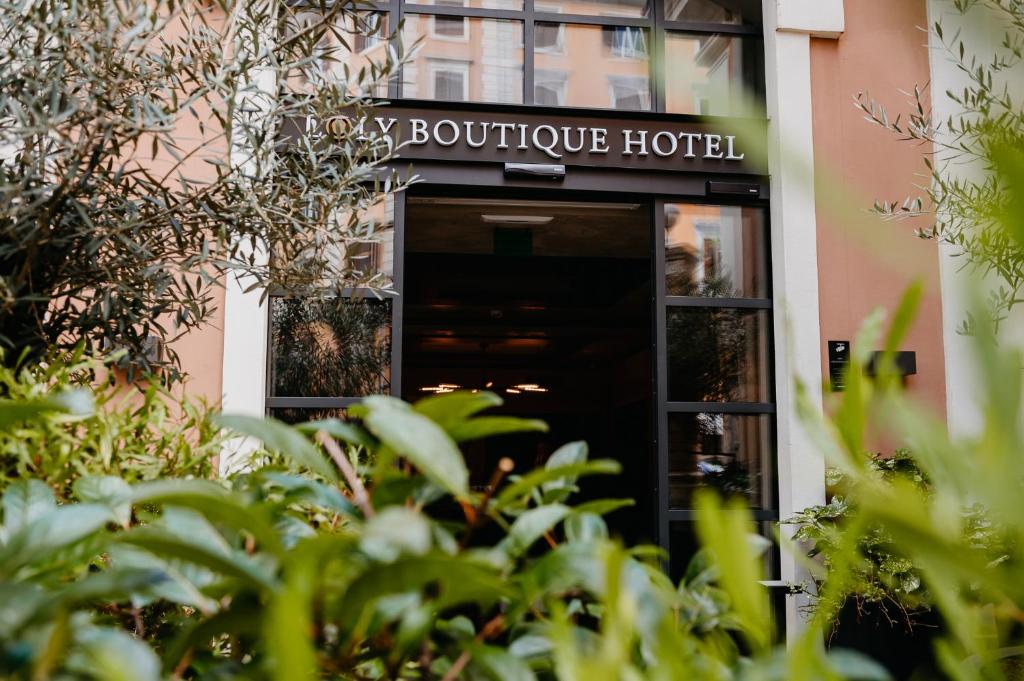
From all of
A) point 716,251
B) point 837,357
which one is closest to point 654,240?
point 716,251

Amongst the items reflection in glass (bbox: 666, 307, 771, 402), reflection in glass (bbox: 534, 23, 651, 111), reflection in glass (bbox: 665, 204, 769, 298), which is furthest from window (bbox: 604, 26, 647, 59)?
reflection in glass (bbox: 666, 307, 771, 402)

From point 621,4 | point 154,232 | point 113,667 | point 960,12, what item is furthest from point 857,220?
point 621,4

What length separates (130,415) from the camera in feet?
4.42

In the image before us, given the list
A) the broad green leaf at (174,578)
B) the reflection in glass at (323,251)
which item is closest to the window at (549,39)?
the reflection in glass at (323,251)

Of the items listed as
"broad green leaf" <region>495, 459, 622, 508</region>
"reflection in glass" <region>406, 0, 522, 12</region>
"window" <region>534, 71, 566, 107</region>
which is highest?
"reflection in glass" <region>406, 0, 522, 12</region>

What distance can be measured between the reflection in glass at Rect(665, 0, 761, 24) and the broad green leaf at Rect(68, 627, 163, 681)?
20.3ft

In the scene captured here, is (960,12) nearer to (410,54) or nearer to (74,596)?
(74,596)

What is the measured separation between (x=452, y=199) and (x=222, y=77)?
13.0ft

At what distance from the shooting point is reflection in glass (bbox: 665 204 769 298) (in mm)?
5969

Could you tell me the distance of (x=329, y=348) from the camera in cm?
544

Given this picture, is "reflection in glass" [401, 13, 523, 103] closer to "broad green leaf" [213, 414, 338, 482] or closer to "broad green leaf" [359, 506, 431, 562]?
"broad green leaf" [213, 414, 338, 482]

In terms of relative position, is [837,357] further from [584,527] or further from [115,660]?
[115,660]

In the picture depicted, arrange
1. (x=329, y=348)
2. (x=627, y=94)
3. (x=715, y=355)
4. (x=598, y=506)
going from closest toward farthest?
(x=598, y=506)
(x=329, y=348)
(x=715, y=355)
(x=627, y=94)

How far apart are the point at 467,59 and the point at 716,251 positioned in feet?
6.71
